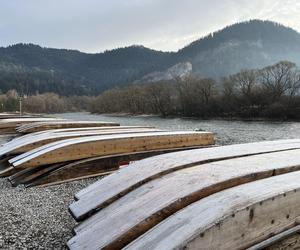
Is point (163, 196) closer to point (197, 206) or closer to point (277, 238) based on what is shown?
point (197, 206)

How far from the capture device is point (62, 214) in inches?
244

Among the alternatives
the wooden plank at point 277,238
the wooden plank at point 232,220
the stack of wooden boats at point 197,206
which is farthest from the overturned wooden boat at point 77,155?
the wooden plank at point 277,238

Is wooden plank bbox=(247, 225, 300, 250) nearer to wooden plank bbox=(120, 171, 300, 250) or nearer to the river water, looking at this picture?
wooden plank bbox=(120, 171, 300, 250)

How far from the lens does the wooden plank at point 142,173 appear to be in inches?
169

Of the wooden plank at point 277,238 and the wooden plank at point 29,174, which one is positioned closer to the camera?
the wooden plank at point 277,238

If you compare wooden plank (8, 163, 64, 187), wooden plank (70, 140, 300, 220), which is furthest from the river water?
wooden plank (70, 140, 300, 220)

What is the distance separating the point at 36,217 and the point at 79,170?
10.4ft

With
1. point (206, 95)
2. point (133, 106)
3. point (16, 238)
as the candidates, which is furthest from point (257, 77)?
point (16, 238)

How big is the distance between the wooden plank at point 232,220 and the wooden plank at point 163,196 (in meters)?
0.17

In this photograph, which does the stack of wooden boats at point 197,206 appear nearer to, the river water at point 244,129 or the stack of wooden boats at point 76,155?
the stack of wooden boats at point 76,155

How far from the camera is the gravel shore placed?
197 inches

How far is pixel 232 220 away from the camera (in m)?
2.93

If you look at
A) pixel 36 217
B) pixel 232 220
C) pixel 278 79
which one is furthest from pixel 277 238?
pixel 278 79

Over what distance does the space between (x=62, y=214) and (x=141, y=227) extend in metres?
3.31
